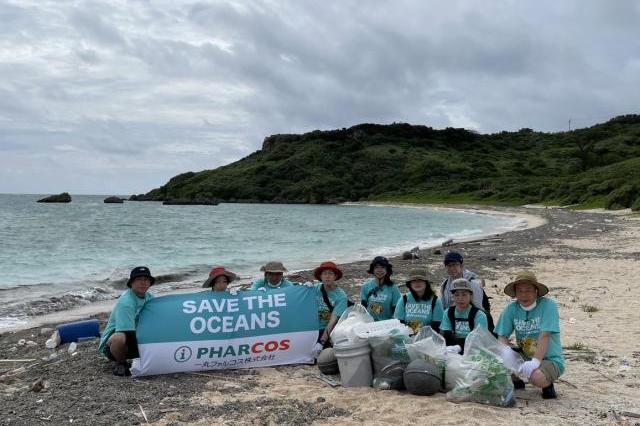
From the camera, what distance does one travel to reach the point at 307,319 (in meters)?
7.88

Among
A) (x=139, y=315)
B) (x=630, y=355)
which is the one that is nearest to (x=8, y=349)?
(x=139, y=315)

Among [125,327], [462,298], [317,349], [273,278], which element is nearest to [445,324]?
[462,298]

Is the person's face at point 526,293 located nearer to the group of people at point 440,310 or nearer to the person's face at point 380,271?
the group of people at point 440,310

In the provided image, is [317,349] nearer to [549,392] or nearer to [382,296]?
[382,296]

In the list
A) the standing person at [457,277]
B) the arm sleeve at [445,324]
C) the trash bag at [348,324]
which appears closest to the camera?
the trash bag at [348,324]

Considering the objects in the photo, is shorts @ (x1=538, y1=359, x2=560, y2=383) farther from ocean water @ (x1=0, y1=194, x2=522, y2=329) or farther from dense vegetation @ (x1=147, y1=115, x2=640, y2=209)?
dense vegetation @ (x1=147, y1=115, x2=640, y2=209)

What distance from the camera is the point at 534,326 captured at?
21.2 ft

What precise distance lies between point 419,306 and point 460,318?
0.68 meters

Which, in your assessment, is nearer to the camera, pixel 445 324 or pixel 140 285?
pixel 445 324

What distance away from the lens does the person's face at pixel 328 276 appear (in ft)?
26.2

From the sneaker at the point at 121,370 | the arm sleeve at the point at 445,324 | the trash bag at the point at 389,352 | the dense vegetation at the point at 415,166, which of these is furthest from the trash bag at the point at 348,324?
the dense vegetation at the point at 415,166

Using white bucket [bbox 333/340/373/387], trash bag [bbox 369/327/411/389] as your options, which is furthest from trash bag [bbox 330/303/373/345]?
trash bag [bbox 369/327/411/389]

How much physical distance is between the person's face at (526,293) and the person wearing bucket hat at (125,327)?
15.0 ft

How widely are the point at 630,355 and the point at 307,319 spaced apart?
Result: 4573 mm
